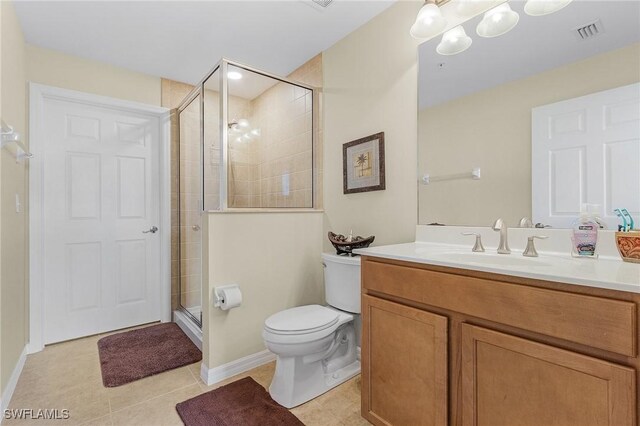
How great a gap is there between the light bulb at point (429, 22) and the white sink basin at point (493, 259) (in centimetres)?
Answer: 120

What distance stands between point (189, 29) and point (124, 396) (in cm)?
245

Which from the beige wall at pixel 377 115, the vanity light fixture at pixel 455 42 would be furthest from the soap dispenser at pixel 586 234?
the vanity light fixture at pixel 455 42

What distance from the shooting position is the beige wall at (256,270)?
1.88 meters

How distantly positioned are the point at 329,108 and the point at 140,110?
5.91ft

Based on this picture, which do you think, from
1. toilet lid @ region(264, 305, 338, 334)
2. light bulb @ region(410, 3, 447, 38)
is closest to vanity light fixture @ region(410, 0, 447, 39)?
light bulb @ region(410, 3, 447, 38)

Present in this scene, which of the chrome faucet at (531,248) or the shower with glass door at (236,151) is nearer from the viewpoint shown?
the chrome faucet at (531,248)

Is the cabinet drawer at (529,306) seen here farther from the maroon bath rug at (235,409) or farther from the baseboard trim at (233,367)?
the baseboard trim at (233,367)

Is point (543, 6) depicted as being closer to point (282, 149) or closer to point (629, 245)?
point (629, 245)

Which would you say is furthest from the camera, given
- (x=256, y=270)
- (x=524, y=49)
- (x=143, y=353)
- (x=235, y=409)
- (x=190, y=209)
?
(x=190, y=209)

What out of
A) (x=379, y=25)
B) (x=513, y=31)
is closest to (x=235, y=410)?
(x=513, y=31)

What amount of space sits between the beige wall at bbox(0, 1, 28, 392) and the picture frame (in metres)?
2.04

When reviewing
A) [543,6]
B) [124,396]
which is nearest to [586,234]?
[543,6]

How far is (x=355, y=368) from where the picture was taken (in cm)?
195

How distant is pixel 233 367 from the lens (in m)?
1.92
